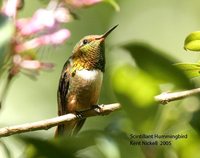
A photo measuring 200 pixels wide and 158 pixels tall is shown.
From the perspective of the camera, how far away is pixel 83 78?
3141 millimetres

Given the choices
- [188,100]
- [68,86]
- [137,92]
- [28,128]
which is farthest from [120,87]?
[68,86]

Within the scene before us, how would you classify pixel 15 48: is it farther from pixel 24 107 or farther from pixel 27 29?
pixel 24 107

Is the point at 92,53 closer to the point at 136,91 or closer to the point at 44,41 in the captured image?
the point at 44,41

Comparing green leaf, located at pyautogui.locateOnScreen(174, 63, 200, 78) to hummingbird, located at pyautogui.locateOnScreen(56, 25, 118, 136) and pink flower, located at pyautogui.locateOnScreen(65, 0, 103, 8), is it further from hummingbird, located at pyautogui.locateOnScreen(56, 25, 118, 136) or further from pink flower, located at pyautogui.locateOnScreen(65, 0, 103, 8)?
hummingbird, located at pyautogui.locateOnScreen(56, 25, 118, 136)

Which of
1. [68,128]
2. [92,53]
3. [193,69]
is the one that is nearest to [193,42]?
[193,69]

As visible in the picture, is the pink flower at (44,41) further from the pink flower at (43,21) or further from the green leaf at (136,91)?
the green leaf at (136,91)

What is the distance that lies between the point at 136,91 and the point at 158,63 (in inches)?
2.3

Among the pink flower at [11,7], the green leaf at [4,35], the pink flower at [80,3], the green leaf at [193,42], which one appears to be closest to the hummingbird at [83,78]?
the pink flower at [80,3]

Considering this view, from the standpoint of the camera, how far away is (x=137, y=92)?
0.73m

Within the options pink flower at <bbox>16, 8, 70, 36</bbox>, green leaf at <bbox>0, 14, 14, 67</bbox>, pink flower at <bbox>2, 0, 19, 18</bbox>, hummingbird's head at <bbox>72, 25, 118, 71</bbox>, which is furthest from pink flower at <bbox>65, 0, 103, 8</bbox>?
hummingbird's head at <bbox>72, 25, 118, 71</bbox>

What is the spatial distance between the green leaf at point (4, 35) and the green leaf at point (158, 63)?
15cm

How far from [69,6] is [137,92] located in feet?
1.99

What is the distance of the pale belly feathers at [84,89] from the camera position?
300 centimetres

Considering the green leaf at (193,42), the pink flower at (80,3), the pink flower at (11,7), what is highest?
the pink flower at (11,7)
